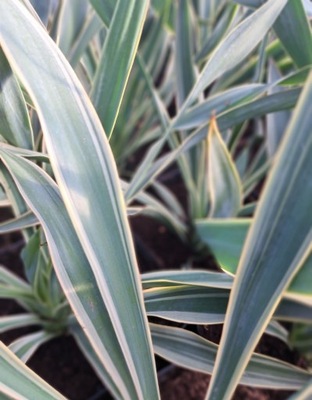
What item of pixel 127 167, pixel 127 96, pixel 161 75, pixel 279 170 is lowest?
pixel 127 167

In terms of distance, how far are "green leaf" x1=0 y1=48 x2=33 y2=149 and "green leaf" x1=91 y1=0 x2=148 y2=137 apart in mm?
84

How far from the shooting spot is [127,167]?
120 cm

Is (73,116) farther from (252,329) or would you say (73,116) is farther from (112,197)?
(252,329)

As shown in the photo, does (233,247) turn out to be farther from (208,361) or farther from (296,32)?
(296,32)

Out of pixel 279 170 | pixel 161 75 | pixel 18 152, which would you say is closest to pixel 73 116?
pixel 18 152

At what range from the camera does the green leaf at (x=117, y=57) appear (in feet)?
1.65

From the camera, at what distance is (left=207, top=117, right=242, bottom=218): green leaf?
2.16 feet

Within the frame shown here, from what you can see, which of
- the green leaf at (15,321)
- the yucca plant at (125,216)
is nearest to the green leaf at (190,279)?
the yucca plant at (125,216)

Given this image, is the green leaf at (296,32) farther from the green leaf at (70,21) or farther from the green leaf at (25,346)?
the green leaf at (25,346)

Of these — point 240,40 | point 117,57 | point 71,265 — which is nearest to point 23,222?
point 71,265

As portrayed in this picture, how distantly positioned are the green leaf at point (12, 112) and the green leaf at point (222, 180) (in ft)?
0.73

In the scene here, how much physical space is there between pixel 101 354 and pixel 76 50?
1.26ft

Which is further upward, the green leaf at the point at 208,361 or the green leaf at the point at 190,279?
the green leaf at the point at 190,279

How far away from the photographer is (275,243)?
39cm
